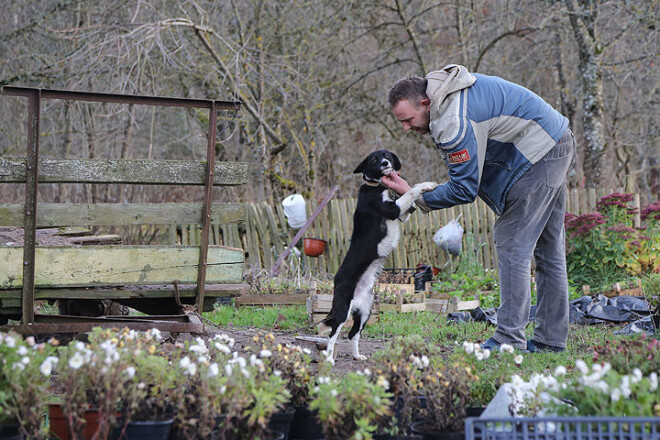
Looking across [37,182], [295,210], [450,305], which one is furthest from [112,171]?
[295,210]

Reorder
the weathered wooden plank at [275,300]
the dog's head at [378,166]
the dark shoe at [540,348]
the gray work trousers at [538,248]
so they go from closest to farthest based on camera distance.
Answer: the gray work trousers at [538,248] < the dark shoe at [540,348] < the dog's head at [378,166] < the weathered wooden plank at [275,300]

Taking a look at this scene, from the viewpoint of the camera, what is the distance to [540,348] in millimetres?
4812

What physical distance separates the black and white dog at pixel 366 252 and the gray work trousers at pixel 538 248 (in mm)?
665

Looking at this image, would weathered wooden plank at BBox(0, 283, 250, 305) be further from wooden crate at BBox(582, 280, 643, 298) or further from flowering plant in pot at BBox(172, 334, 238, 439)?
wooden crate at BBox(582, 280, 643, 298)

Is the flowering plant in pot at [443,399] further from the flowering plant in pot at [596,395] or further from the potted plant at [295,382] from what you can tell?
the potted plant at [295,382]

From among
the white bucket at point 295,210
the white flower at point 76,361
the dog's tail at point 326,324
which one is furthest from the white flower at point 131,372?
the white bucket at point 295,210

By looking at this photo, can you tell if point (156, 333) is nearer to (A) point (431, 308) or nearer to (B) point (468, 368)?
(B) point (468, 368)

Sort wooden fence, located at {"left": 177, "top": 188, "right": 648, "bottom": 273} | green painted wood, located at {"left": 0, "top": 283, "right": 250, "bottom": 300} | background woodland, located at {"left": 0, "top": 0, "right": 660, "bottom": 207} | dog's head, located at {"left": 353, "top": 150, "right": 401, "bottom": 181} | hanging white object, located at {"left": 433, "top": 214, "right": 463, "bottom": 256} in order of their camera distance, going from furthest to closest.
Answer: background woodland, located at {"left": 0, "top": 0, "right": 660, "bottom": 207} → wooden fence, located at {"left": 177, "top": 188, "right": 648, "bottom": 273} → hanging white object, located at {"left": 433, "top": 214, "right": 463, "bottom": 256} → dog's head, located at {"left": 353, "top": 150, "right": 401, "bottom": 181} → green painted wood, located at {"left": 0, "top": 283, "right": 250, "bottom": 300}

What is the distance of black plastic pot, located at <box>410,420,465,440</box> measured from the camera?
2.44 meters

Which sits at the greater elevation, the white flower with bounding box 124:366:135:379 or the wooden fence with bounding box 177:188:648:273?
→ the wooden fence with bounding box 177:188:648:273

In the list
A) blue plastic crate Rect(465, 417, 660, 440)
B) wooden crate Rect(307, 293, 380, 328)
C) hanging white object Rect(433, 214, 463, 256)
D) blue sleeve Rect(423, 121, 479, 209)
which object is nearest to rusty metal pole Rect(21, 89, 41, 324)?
blue sleeve Rect(423, 121, 479, 209)

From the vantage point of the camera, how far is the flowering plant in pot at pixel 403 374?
8.32 feet

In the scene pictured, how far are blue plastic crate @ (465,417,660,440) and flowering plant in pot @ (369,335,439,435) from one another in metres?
0.36

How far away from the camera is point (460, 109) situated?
426 centimetres
